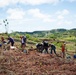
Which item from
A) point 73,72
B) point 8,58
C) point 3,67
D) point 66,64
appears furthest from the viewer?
point 8,58

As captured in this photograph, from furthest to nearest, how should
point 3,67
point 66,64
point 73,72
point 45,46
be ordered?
point 45,46 → point 66,64 → point 3,67 → point 73,72

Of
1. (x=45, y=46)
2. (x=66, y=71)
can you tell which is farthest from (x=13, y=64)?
(x=45, y=46)

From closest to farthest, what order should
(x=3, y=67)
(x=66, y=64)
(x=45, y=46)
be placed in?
(x=3, y=67) → (x=66, y=64) → (x=45, y=46)

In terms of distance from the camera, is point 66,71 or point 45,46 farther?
point 45,46

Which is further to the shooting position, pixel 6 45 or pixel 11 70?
pixel 6 45

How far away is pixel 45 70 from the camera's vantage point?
15805 millimetres

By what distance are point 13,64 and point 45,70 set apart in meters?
2.93

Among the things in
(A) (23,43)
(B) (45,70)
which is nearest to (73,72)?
(B) (45,70)

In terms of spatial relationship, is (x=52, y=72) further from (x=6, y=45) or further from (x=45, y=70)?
(x=6, y=45)

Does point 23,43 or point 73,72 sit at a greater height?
point 23,43

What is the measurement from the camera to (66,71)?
15508 millimetres

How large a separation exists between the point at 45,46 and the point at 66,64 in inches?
233

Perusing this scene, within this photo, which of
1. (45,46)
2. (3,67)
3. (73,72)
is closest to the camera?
(73,72)

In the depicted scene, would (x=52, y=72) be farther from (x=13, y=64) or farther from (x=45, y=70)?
(x=13, y=64)
